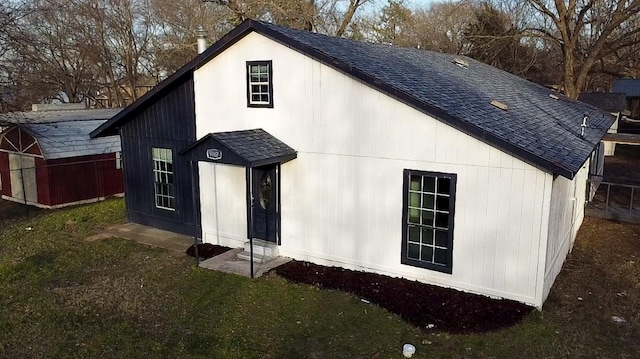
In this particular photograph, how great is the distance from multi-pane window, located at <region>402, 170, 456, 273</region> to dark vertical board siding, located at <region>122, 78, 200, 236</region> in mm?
5514

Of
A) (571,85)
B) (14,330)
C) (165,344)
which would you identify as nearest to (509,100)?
(165,344)

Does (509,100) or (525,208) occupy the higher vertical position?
(509,100)

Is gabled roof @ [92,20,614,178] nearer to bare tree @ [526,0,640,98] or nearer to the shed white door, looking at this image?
the shed white door

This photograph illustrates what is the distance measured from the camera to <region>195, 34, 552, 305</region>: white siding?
329 inches

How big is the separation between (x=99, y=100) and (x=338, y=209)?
39.4m

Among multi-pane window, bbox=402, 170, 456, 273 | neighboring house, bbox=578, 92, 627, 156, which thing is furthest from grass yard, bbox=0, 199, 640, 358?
neighboring house, bbox=578, 92, 627, 156

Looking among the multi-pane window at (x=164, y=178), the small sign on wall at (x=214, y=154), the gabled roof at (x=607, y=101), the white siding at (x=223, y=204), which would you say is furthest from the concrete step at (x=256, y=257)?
the gabled roof at (x=607, y=101)

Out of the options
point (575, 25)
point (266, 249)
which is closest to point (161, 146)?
point (266, 249)

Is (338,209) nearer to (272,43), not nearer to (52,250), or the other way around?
(272,43)

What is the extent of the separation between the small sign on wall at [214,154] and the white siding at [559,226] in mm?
Answer: 6085

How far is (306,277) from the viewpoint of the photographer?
9.80m

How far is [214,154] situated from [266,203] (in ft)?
6.65

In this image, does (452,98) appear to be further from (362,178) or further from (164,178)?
(164,178)

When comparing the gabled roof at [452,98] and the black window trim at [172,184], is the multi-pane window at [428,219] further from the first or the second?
the black window trim at [172,184]
